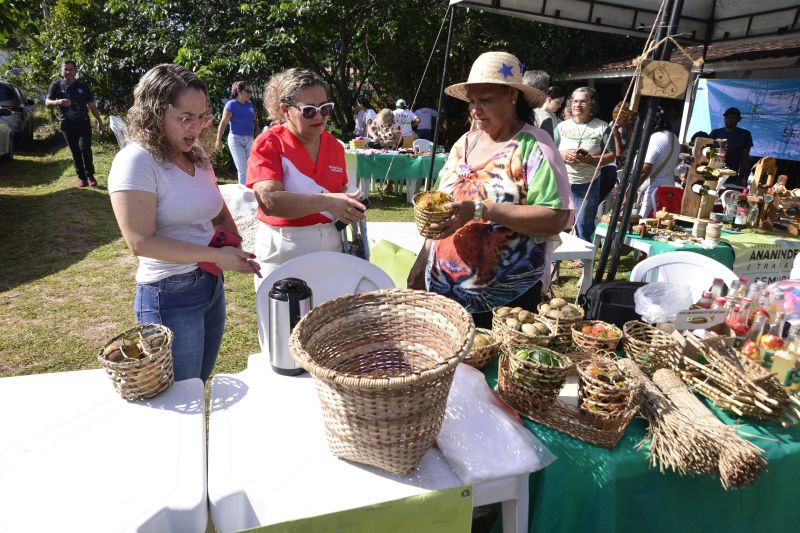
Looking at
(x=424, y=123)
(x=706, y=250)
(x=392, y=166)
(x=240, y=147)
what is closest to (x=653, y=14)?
(x=706, y=250)

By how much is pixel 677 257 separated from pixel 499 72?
161 centimetres

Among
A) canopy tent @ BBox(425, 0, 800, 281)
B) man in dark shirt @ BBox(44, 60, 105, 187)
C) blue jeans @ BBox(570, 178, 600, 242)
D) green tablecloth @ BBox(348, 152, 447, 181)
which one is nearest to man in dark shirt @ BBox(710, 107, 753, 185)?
canopy tent @ BBox(425, 0, 800, 281)

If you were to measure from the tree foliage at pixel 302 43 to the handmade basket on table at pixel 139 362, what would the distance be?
1023cm

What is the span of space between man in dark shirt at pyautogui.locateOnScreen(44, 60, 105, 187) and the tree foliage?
10.2ft

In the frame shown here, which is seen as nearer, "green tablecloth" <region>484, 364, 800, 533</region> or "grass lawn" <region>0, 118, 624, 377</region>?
"green tablecloth" <region>484, 364, 800, 533</region>

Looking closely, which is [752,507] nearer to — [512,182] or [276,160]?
[512,182]

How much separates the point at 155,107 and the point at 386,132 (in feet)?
23.6

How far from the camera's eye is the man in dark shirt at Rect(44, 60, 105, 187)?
7.40 m

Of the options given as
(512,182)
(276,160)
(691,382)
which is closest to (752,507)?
(691,382)

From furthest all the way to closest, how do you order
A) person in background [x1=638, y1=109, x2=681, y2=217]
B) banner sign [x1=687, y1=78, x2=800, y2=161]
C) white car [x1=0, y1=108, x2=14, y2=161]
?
white car [x1=0, y1=108, x2=14, y2=161] < banner sign [x1=687, y1=78, x2=800, y2=161] < person in background [x1=638, y1=109, x2=681, y2=217]

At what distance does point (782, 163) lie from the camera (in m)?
8.62

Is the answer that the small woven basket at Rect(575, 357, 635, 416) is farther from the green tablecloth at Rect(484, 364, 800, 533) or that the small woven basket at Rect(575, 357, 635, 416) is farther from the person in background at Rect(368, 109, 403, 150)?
the person in background at Rect(368, 109, 403, 150)

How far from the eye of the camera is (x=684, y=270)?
2.73m

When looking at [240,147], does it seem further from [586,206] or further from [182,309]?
[182,309]
